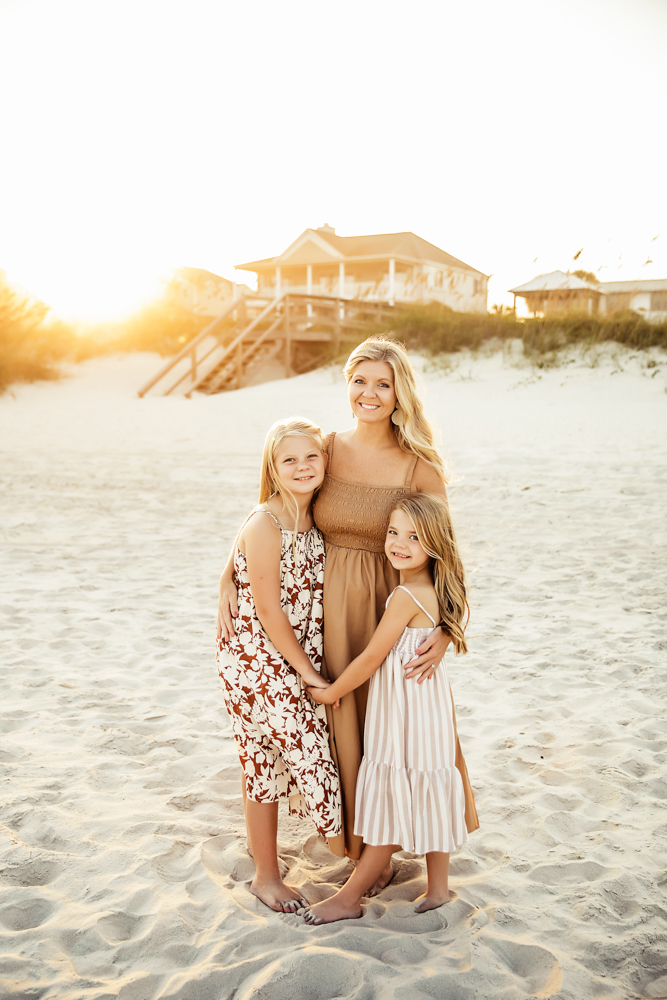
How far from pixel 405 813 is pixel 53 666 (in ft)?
8.46

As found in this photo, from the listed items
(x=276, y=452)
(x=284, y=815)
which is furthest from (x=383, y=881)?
(x=276, y=452)

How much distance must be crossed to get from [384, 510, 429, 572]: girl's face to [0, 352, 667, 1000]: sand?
1.08 meters

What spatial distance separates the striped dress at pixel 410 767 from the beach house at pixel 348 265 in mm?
24267

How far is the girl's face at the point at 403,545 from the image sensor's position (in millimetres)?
2129

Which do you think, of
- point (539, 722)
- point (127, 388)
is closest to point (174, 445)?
point (127, 388)

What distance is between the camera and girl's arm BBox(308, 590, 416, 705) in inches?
83.6

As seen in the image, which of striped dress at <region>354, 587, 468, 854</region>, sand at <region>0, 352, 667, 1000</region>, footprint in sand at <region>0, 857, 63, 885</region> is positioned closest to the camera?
sand at <region>0, 352, 667, 1000</region>

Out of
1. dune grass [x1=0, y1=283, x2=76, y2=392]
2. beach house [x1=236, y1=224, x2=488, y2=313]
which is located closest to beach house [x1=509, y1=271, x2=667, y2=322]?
beach house [x1=236, y1=224, x2=488, y2=313]

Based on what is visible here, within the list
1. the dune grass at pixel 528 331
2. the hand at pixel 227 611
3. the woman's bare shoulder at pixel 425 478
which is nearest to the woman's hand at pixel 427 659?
the woman's bare shoulder at pixel 425 478

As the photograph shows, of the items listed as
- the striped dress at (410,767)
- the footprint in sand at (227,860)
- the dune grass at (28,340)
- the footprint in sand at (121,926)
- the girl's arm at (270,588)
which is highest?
the dune grass at (28,340)

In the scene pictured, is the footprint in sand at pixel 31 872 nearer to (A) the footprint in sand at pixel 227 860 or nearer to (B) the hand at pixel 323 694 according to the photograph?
(A) the footprint in sand at pixel 227 860

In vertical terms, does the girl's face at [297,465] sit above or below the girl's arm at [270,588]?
above

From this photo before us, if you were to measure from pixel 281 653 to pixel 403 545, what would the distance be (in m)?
0.50

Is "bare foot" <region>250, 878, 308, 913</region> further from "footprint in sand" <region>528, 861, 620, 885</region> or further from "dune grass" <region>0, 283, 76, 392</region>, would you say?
"dune grass" <region>0, 283, 76, 392</region>
